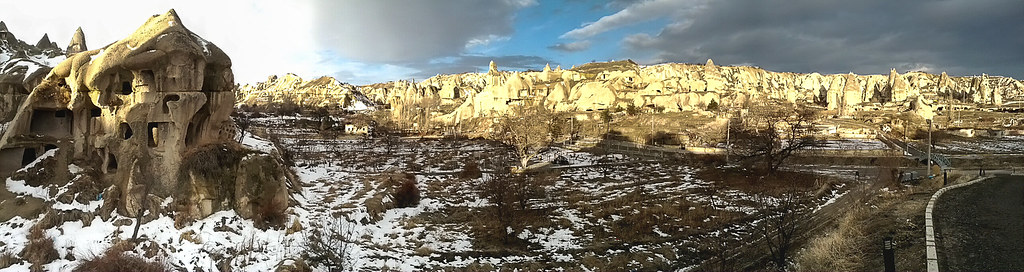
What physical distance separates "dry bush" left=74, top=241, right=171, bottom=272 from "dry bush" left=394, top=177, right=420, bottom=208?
11588 mm

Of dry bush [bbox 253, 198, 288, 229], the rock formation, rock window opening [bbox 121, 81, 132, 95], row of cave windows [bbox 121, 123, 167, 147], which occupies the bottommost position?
dry bush [bbox 253, 198, 288, 229]

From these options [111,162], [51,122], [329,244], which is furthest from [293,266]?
[51,122]

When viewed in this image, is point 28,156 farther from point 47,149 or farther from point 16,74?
point 16,74

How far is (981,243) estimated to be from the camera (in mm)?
11320

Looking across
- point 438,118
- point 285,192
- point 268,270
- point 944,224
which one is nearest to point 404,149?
point 285,192

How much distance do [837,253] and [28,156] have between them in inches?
1060

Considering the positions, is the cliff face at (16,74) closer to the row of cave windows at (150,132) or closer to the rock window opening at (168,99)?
the row of cave windows at (150,132)

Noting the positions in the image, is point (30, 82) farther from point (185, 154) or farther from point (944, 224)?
point (944, 224)

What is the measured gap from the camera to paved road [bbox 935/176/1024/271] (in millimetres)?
10141

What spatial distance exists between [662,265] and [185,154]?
17.4 meters

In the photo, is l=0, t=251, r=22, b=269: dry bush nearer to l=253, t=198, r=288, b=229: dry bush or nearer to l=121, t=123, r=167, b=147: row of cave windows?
l=121, t=123, r=167, b=147: row of cave windows

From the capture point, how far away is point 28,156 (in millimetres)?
19844

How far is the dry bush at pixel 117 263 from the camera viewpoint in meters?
14.3

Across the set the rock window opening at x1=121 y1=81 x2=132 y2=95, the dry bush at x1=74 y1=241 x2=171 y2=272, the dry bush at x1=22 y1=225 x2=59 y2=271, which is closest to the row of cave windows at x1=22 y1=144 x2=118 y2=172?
the rock window opening at x1=121 y1=81 x2=132 y2=95
